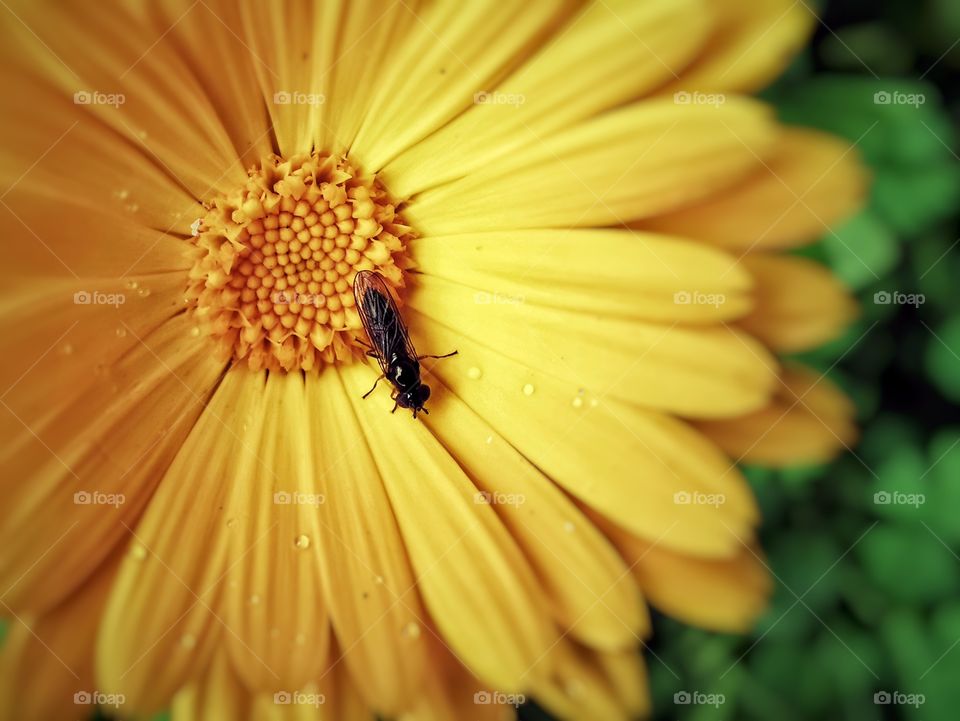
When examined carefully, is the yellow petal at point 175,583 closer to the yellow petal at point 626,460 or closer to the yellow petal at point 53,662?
the yellow petal at point 53,662

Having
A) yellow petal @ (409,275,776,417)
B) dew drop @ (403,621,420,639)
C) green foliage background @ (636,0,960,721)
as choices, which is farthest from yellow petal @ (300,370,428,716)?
green foliage background @ (636,0,960,721)

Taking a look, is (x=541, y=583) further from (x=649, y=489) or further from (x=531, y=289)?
(x=531, y=289)

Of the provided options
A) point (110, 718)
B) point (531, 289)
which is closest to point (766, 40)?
point (531, 289)

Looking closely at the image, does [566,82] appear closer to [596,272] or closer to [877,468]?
[596,272]

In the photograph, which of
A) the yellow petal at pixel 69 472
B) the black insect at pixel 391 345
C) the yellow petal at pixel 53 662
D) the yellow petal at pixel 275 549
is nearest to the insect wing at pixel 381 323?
the black insect at pixel 391 345

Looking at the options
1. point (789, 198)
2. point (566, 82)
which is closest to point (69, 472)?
point (566, 82)

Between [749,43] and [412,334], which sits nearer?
[749,43]
